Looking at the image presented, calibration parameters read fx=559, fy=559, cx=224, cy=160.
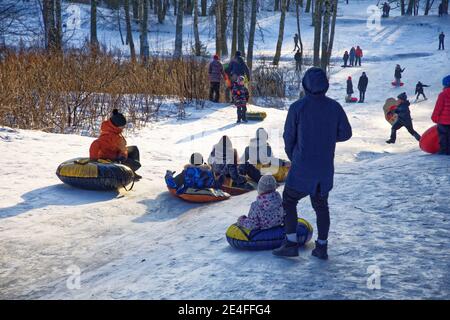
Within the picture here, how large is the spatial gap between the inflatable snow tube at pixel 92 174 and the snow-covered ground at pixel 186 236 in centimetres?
17

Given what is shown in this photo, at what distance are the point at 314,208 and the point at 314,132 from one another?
0.71 meters

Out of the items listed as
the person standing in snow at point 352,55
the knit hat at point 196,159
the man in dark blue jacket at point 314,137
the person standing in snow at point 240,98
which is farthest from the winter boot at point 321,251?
the person standing in snow at point 352,55

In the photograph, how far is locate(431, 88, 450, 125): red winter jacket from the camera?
9.78m

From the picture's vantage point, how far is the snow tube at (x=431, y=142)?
10.2m

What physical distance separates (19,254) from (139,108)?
397 inches

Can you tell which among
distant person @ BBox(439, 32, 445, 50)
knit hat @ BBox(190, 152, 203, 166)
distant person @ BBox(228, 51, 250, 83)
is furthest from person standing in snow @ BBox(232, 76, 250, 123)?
distant person @ BBox(439, 32, 445, 50)

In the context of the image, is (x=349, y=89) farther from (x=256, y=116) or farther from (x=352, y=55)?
(x=352, y=55)

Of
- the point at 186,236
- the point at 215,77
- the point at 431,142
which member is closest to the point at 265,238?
the point at 186,236

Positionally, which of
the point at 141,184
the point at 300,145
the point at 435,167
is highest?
Answer: the point at 300,145

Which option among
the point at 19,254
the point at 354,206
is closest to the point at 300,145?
the point at 354,206

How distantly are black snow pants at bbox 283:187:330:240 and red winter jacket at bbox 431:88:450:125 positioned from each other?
19.0ft

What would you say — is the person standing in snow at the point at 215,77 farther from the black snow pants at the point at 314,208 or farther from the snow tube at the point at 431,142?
the black snow pants at the point at 314,208

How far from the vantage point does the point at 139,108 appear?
1603cm
